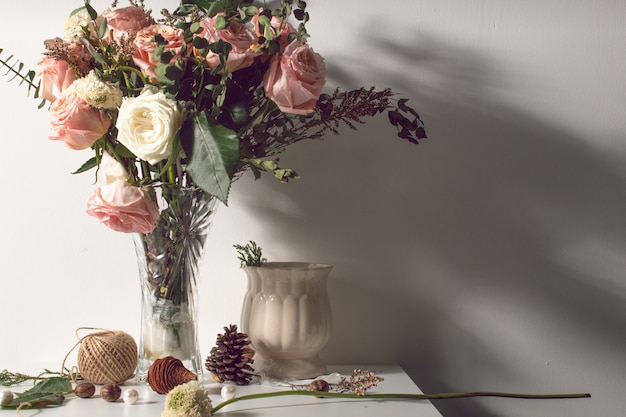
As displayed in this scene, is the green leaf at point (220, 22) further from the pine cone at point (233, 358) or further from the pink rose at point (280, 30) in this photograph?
the pine cone at point (233, 358)

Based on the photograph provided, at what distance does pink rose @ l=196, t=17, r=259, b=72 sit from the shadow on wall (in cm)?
31

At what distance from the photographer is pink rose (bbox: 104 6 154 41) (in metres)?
0.89

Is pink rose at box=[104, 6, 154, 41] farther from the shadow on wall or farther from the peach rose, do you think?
the shadow on wall

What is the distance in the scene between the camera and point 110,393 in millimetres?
866

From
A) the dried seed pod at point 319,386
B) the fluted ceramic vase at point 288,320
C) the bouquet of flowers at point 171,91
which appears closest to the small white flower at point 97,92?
the bouquet of flowers at point 171,91

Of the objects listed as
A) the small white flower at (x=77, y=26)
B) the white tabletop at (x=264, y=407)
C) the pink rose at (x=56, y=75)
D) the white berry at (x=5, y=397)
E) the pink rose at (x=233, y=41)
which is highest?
the small white flower at (x=77, y=26)

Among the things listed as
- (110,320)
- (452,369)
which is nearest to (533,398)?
(452,369)

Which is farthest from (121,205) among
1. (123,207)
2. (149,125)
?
(149,125)

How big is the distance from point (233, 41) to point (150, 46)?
10 centimetres

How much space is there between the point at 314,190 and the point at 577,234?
0.46 metres

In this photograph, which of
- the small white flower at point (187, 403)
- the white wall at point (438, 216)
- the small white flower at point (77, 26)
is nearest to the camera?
the small white flower at point (187, 403)

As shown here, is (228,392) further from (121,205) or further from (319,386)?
(121,205)

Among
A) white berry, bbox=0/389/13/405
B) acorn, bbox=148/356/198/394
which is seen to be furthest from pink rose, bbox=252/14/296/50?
white berry, bbox=0/389/13/405

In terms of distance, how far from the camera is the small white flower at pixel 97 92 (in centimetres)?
82
